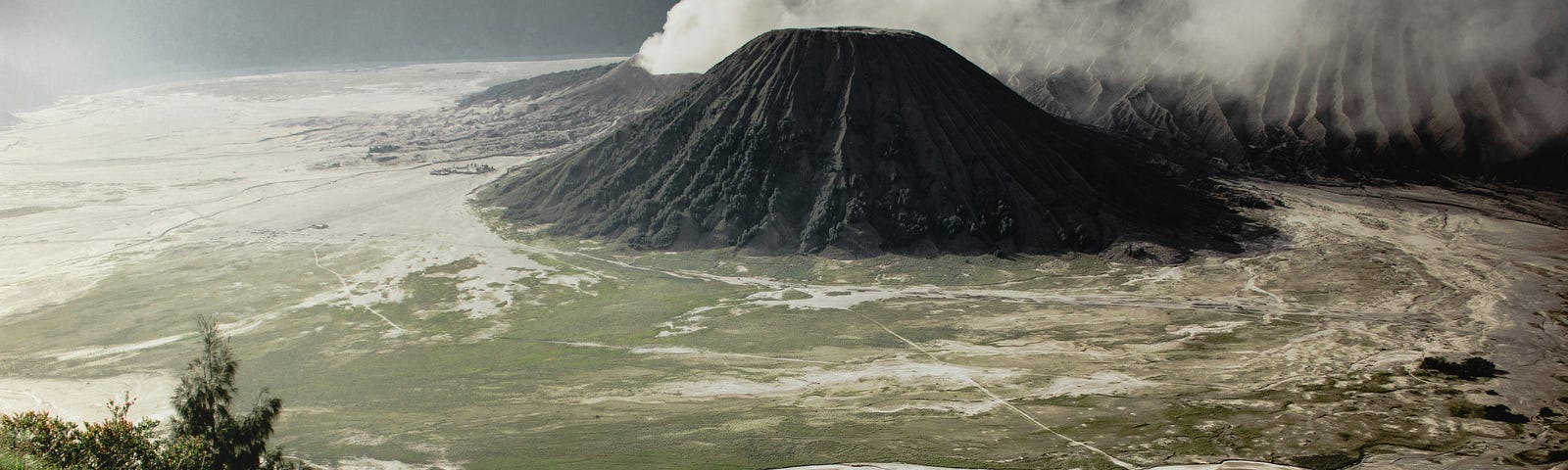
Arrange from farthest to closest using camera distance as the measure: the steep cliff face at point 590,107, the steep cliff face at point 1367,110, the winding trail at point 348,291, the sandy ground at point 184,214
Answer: the steep cliff face at point 590,107 < the steep cliff face at point 1367,110 < the sandy ground at point 184,214 < the winding trail at point 348,291

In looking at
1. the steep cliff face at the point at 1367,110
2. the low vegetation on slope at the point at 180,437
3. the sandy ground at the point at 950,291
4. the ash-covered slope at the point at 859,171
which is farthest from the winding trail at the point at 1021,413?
the steep cliff face at the point at 1367,110

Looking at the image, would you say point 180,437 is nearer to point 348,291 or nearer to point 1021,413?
point 1021,413

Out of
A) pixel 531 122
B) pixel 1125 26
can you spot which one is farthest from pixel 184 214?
pixel 1125 26

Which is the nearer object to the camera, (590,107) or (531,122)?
(531,122)

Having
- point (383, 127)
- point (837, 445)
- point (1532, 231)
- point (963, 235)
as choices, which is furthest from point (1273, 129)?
point (383, 127)

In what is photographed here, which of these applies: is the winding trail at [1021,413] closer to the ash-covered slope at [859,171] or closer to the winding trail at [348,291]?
the ash-covered slope at [859,171]

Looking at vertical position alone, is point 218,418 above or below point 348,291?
below
